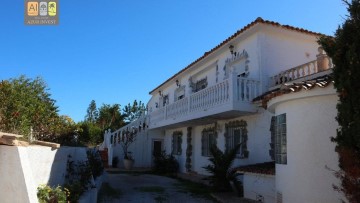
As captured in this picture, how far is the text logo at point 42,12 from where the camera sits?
9.70 metres

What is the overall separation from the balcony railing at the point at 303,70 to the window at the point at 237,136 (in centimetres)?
225

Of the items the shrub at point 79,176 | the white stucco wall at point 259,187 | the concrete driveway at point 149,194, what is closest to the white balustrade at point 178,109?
the concrete driveway at point 149,194

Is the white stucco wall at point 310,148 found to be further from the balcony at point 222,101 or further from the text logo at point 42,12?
the text logo at point 42,12

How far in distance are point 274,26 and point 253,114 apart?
11.2 ft

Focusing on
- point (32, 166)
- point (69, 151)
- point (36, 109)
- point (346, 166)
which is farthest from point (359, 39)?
point (36, 109)

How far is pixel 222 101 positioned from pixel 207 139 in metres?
4.91

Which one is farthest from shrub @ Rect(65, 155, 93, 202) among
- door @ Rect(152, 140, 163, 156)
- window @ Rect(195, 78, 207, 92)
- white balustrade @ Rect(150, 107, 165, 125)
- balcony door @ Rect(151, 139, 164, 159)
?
door @ Rect(152, 140, 163, 156)

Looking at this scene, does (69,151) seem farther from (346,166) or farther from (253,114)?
(253,114)

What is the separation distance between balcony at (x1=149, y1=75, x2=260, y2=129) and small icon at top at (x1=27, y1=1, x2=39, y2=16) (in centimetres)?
683

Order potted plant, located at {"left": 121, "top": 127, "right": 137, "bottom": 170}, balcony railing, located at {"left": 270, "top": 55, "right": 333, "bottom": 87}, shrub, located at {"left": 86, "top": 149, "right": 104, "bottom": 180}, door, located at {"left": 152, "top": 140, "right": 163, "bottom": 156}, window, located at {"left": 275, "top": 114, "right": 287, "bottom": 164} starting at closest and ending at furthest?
window, located at {"left": 275, "top": 114, "right": 287, "bottom": 164} < shrub, located at {"left": 86, "top": 149, "right": 104, "bottom": 180} < balcony railing, located at {"left": 270, "top": 55, "right": 333, "bottom": 87} < potted plant, located at {"left": 121, "top": 127, "right": 137, "bottom": 170} < door, located at {"left": 152, "top": 140, "right": 163, "bottom": 156}

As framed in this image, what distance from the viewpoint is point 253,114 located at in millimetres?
13672

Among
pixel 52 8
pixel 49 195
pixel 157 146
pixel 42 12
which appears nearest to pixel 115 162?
pixel 157 146

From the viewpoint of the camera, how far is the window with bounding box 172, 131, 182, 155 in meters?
22.2

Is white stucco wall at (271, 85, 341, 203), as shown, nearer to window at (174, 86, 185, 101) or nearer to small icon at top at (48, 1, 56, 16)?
small icon at top at (48, 1, 56, 16)
